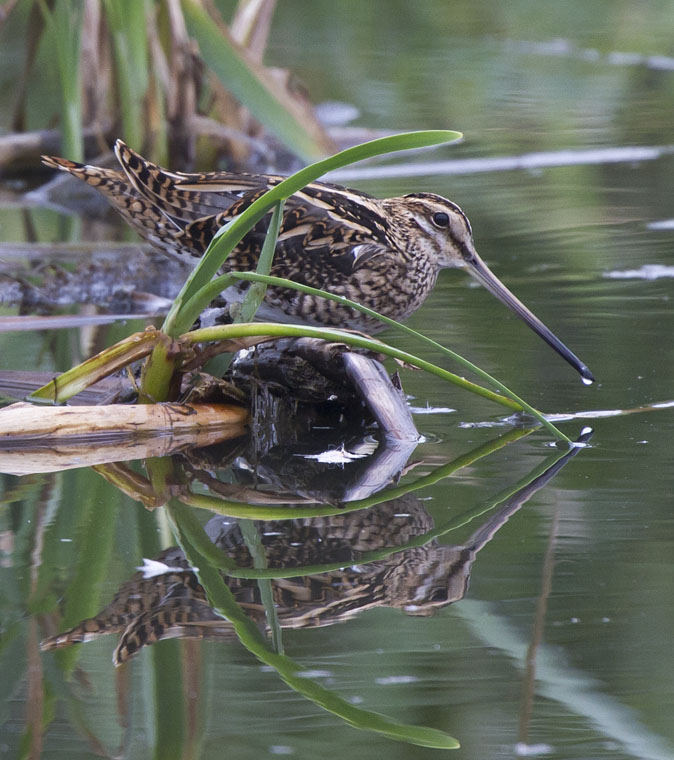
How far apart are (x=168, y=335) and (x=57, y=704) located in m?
1.67

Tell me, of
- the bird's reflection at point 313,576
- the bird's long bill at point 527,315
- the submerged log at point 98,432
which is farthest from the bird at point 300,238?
the bird's reflection at point 313,576

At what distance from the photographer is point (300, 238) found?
4664 mm

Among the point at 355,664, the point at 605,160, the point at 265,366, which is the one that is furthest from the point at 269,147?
the point at 355,664

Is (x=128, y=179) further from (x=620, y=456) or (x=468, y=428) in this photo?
(x=620, y=456)

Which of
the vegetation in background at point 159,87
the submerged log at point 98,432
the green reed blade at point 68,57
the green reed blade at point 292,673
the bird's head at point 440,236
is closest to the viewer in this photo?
the green reed blade at point 292,673

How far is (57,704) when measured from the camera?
2658 millimetres

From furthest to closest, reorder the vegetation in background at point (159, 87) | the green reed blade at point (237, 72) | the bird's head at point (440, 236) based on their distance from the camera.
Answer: the vegetation in background at point (159, 87), the green reed blade at point (237, 72), the bird's head at point (440, 236)

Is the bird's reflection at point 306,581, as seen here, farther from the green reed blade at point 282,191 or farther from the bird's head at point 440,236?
the bird's head at point 440,236

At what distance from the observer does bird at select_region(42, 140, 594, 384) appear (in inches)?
182

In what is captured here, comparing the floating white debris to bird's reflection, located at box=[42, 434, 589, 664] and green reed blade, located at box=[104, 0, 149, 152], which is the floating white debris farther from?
green reed blade, located at box=[104, 0, 149, 152]

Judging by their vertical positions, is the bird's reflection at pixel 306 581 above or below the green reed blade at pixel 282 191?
below

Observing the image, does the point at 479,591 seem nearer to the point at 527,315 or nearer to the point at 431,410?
the point at 431,410

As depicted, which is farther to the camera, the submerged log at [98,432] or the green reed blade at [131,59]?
the green reed blade at [131,59]

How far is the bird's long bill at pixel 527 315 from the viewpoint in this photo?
4.55 metres
